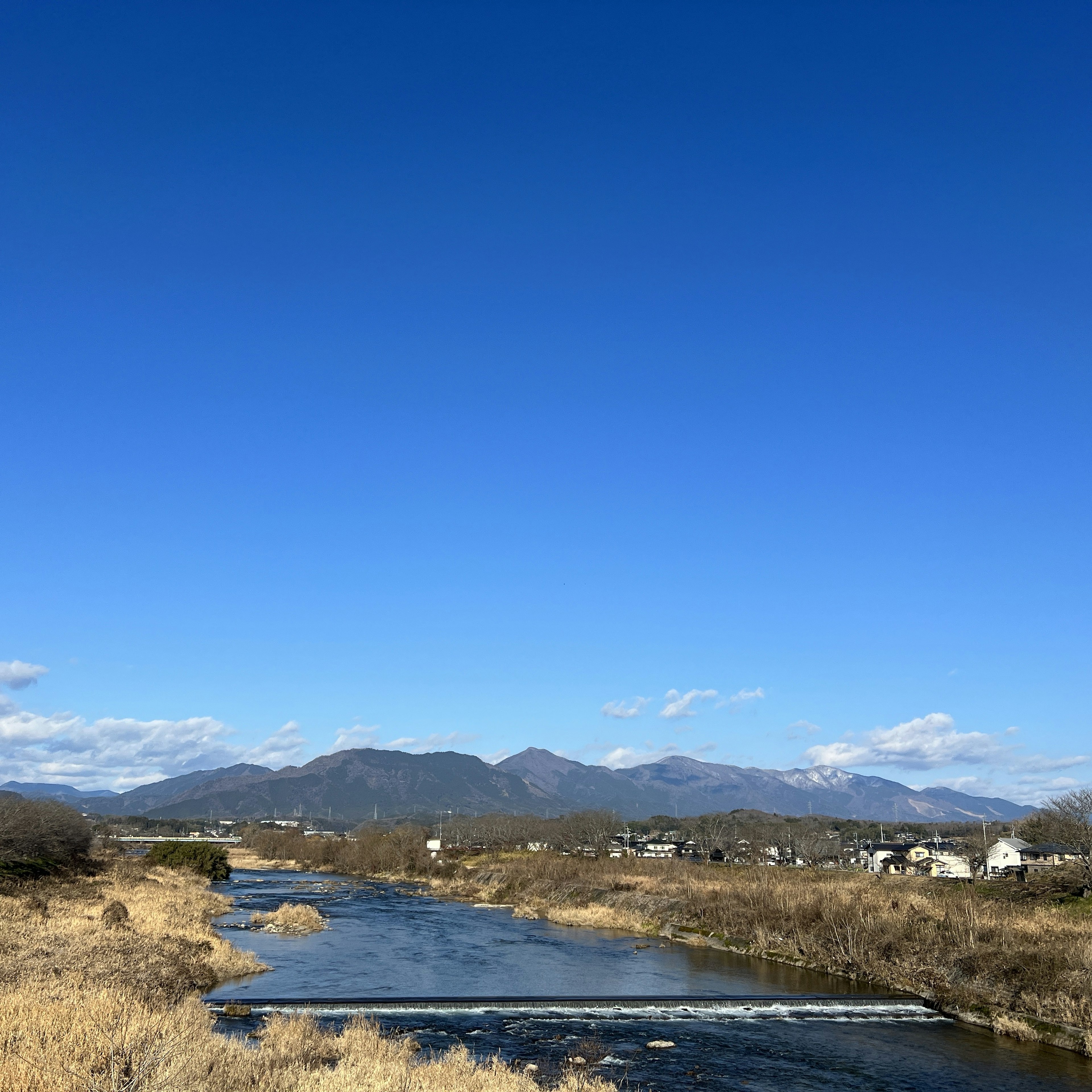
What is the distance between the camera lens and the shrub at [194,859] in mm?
106625

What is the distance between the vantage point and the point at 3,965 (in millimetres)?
25234

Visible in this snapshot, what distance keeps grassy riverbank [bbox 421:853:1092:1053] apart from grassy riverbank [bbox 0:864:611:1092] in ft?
66.7

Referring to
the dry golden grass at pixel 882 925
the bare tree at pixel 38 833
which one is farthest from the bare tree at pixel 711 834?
the bare tree at pixel 38 833

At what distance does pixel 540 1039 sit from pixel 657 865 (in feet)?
229

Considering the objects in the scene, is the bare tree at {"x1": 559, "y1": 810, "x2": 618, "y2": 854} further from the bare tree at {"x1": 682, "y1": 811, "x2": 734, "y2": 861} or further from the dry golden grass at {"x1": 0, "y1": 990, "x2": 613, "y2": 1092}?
the dry golden grass at {"x1": 0, "y1": 990, "x2": 613, "y2": 1092}

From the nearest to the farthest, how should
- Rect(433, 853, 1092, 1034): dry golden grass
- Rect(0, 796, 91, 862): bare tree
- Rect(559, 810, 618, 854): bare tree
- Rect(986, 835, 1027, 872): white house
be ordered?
Rect(433, 853, 1092, 1034): dry golden grass < Rect(0, 796, 91, 862): bare tree < Rect(986, 835, 1027, 872): white house < Rect(559, 810, 618, 854): bare tree

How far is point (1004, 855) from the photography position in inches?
4451

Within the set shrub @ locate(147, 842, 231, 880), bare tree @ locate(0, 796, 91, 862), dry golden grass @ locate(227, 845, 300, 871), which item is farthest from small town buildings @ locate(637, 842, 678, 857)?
bare tree @ locate(0, 796, 91, 862)

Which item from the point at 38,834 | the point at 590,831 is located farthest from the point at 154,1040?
the point at 590,831

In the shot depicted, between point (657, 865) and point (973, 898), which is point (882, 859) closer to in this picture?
point (657, 865)

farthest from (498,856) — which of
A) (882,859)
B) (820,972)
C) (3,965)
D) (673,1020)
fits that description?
(3,965)

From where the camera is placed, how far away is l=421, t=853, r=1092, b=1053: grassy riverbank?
33.8 m

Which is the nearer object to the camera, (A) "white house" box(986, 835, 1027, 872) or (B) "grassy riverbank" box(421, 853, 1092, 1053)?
(B) "grassy riverbank" box(421, 853, 1092, 1053)

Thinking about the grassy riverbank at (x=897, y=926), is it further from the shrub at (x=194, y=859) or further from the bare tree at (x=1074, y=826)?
the shrub at (x=194, y=859)
